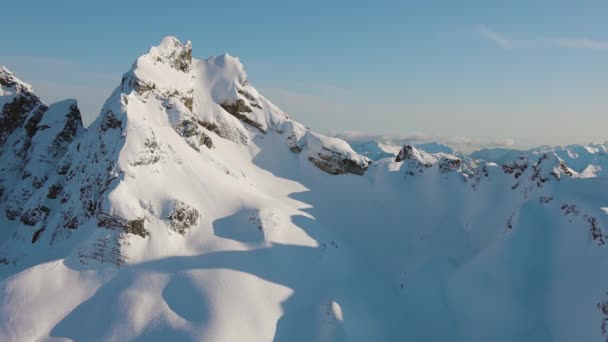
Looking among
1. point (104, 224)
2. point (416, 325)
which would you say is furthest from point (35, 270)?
point (416, 325)

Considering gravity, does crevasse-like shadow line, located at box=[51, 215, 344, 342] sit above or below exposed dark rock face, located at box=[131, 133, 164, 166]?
below

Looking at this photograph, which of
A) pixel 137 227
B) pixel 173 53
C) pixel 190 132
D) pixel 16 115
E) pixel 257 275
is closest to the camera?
pixel 137 227

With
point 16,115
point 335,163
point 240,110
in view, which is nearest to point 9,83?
point 16,115

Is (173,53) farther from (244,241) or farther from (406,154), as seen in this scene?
(406,154)

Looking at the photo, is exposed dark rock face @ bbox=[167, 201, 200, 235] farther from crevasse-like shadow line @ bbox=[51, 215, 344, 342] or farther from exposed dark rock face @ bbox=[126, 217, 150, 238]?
crevasse-like shadow line @ bbox=[51, 215, 344, 342]

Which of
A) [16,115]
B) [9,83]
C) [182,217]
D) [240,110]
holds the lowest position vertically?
[182,217]

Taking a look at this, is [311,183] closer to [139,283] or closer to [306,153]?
[306,153]

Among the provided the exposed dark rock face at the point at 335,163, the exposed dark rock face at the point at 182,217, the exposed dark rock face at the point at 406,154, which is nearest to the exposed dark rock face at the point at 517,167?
the exposed dark rock face at the point at 406,154

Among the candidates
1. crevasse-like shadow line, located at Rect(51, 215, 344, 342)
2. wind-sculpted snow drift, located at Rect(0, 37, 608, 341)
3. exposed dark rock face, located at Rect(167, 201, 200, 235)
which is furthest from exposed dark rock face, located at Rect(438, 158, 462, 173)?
exposed dark rock face, located at Rect(167, 201, 200, 235)
